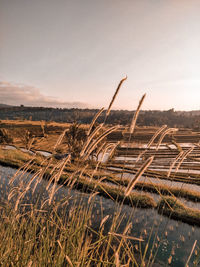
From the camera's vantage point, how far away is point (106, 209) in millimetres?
16828

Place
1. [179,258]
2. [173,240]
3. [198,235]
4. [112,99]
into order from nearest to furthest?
1. [112,99]
2. [179,258]
3. [173,240]
4. [198,235]

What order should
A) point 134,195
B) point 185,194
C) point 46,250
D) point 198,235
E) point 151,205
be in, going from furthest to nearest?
point 185,194
point 134,195
point 151,205
point 198,235
point 46,250

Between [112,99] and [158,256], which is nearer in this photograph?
[112,99]

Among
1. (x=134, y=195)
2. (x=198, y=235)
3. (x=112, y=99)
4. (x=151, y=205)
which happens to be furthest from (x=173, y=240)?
(x=112, y=99)

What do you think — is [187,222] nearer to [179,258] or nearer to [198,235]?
[198,235]

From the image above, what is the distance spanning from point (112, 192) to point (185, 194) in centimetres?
1035

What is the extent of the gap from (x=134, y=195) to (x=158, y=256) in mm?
8152

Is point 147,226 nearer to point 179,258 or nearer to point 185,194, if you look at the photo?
point 179,258

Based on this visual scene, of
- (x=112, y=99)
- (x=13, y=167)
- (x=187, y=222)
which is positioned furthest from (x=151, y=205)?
(x=13, y=167)

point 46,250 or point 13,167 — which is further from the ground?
point 46,250

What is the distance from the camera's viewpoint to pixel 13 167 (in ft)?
102

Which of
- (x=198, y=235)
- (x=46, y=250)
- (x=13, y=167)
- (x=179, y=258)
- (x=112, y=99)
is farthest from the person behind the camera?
(x=13, y=167)

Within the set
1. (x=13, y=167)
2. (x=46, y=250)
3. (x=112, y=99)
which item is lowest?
(x=13, y=167)

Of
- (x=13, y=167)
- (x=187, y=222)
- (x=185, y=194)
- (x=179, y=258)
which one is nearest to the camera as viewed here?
(x=179, y=258)
